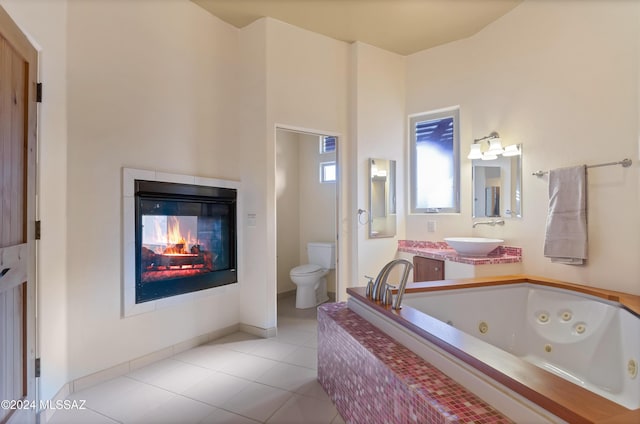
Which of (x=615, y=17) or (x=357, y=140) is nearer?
(x=615, y=17)

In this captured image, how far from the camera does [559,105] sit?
8.27ft

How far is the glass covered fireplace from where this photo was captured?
92.4 inches

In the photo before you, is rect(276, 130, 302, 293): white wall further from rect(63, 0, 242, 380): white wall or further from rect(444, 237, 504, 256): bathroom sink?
rect(444, 237, 504, 256): bathroom sink

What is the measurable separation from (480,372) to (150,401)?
186 centimetres

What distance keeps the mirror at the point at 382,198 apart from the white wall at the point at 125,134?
1.58 meters

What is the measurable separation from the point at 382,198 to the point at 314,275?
1.21 metres

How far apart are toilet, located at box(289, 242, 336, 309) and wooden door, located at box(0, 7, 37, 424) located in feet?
8.02

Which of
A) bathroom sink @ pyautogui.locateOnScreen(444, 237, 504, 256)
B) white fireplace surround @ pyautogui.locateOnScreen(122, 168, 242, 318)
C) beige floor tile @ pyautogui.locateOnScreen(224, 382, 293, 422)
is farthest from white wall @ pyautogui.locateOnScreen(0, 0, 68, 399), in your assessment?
bathroom sink @ pyautogui.locateOnScreen(444, 237, 504, 256)

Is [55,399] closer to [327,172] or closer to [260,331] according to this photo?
[260,331]

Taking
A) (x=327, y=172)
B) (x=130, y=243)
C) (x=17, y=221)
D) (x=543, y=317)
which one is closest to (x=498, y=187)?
(x=543, y=317)

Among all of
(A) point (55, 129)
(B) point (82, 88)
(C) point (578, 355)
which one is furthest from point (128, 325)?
(C) point (578, 355)

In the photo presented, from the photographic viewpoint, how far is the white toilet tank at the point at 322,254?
3951 mm

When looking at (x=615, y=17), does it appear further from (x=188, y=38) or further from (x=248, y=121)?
(x=188, y=38)

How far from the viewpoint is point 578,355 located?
1958mm
